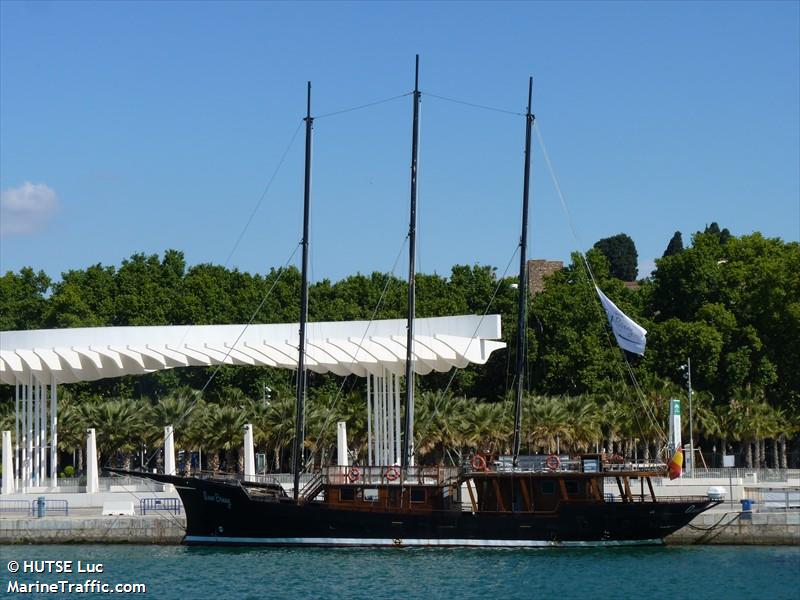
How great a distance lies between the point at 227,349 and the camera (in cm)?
4938

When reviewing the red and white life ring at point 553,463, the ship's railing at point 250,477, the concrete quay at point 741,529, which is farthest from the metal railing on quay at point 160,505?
the concrete quay at point 741,529

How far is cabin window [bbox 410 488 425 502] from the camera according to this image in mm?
39775

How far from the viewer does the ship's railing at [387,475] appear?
40.0 meters

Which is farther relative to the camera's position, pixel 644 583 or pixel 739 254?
pixel 739 254

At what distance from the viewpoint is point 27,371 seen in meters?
49.7

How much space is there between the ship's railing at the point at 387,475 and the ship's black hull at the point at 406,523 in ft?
2.90

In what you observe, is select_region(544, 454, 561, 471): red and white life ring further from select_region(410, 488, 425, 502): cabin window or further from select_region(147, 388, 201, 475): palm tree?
select_region(147, 388, 201, 475): palm tree

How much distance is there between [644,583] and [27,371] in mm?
25894

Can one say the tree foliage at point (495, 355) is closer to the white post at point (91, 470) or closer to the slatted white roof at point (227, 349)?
the slatted white roof at point (227, 349)

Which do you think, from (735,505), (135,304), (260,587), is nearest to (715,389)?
Result: (735,505)

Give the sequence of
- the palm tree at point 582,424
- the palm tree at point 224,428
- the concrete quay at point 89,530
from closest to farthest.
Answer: the concrete quay at point 89,530 < the palm tree at point 224,428 < the palm tree at point 582,424

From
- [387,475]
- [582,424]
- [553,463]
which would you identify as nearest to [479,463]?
[553,463]

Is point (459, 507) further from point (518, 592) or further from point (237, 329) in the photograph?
point (237, 329)

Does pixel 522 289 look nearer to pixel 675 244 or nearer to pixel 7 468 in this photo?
pixel 7 468
